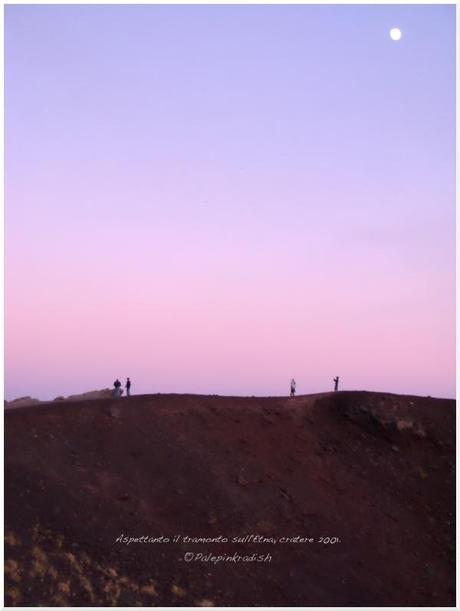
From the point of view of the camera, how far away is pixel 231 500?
79.2 ft

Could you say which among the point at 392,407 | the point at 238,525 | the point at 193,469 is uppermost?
the point at 392,407

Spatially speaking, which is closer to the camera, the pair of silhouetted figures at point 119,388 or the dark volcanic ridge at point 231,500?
the dark volcanic ridge at point 231,500

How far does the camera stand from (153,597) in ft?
58.8

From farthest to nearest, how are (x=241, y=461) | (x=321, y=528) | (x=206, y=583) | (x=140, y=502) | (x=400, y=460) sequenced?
(x=400, y=460)
(x=241, y=461)
(x=321, y=528)
(x=140, y=502)
(x=206, y=583)

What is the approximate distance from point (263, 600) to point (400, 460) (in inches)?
520

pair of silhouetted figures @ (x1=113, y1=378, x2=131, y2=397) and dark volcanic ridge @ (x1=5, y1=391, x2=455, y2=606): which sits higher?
pair of silhouetted figures @ (x1=113, y1=378, x2=131, y2=397)

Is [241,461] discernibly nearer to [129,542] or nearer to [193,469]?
[193,469]

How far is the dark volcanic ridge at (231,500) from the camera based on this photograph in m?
18.7

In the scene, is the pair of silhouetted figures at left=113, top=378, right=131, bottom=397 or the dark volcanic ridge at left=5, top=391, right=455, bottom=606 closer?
the dark volcanic ridge at left=5, top=391, right=455, bottom=606

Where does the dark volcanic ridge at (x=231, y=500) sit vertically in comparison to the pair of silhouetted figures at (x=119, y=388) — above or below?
below

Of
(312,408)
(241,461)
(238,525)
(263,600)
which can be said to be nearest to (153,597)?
(263,600)

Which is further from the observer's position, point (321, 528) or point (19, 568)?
point (321, 528)

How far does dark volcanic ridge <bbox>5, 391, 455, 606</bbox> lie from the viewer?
18.7m

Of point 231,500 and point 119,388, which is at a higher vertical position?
point 119,388
